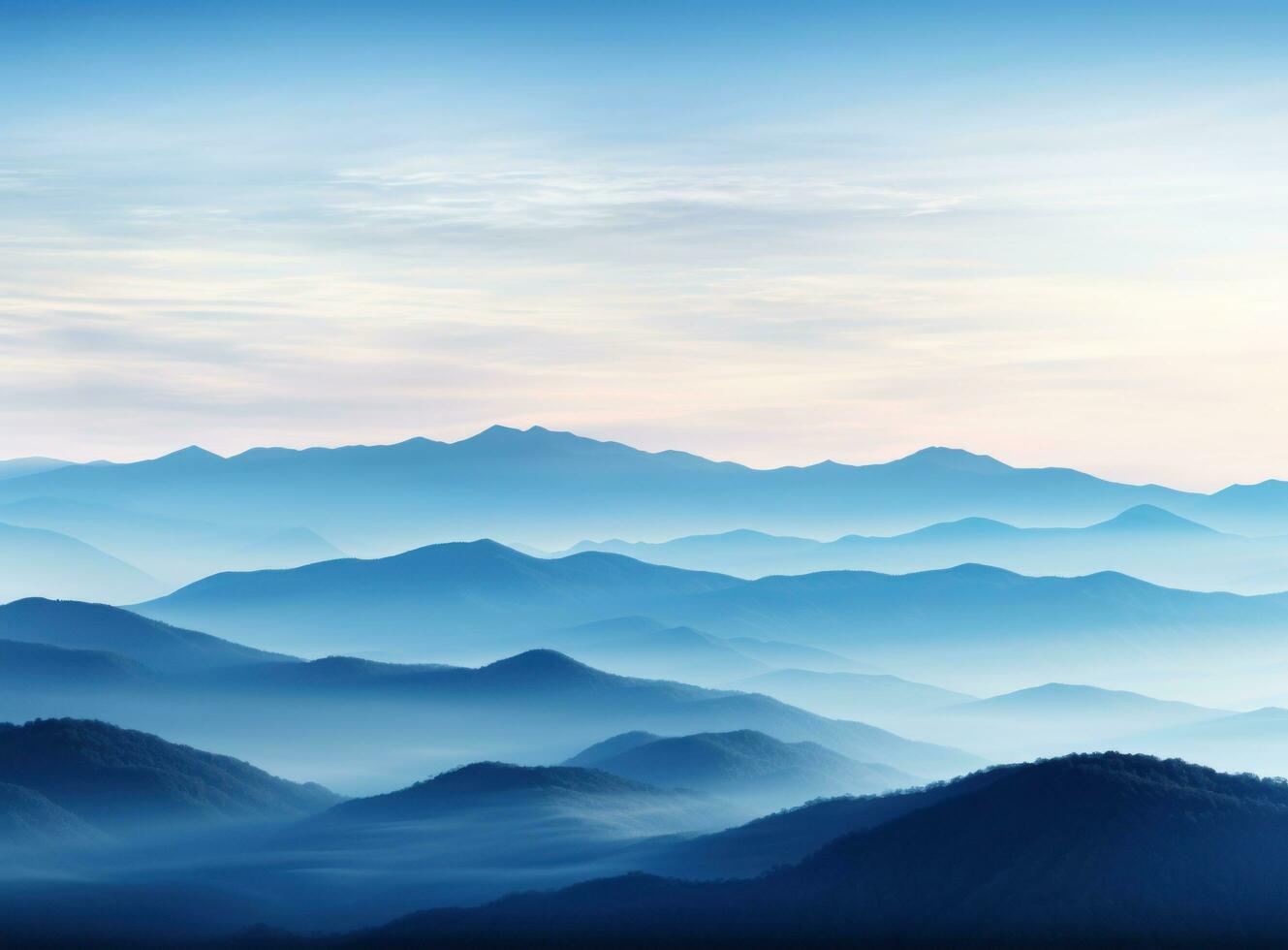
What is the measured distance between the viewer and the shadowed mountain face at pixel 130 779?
110 meters

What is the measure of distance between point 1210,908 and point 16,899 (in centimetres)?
5475

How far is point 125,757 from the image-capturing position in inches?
4537

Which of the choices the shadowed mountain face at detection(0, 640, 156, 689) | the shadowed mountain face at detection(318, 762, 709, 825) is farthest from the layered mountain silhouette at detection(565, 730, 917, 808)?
the shadowed mountain face at detection(0, 640, 156, 689)

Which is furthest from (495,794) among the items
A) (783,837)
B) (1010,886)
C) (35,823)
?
(1010,886)

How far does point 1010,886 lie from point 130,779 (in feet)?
225

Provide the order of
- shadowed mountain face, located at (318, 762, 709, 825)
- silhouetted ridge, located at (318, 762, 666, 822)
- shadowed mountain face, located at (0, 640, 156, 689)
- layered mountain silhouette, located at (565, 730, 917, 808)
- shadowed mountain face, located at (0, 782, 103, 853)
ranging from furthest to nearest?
shadowed mountain face, located at (0, 640, 156, 689), layered mountain silhouette, located at (565, 730, 917, 808), silhouetted ridge, located at (318, 762, 666, 822), shadowed mountain face, located at (318, 762, 709, 825), shadowed mountain face, located at (0, 782, 103, 853)

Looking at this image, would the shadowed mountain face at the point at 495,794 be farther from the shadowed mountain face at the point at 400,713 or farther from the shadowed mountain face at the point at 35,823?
the shadowed mountain face at the point at 400,713

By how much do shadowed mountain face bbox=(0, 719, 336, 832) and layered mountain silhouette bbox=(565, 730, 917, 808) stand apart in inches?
1131

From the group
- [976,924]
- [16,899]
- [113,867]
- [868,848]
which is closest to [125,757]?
[113,867]

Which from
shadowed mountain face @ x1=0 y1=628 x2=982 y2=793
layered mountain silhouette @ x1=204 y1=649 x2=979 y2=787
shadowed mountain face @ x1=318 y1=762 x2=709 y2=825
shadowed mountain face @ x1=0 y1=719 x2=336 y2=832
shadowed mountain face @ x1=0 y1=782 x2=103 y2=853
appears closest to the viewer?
shadowed mountain face @ x1=0 y1=782 x2=103 y2=853

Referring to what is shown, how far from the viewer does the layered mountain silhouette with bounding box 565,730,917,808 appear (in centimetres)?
13325

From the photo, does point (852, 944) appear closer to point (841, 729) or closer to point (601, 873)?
point (601, 873)

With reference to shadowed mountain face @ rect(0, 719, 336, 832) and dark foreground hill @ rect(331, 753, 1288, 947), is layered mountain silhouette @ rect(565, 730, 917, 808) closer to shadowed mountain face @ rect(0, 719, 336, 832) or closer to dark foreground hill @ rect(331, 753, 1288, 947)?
shadowed mountain face @ rect(0, 719, 336, 832)

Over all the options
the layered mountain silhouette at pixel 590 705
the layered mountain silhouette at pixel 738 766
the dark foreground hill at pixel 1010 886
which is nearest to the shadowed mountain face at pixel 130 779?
the layered mountain silhouette at pixel 738 766
